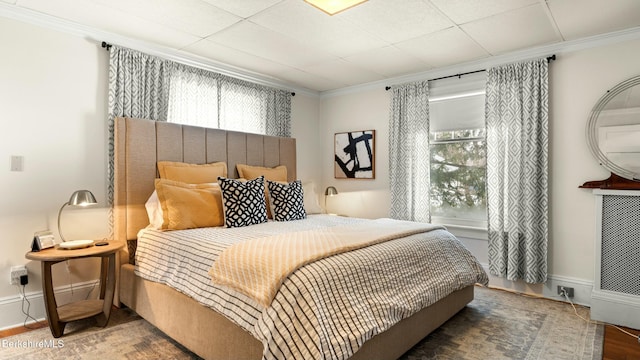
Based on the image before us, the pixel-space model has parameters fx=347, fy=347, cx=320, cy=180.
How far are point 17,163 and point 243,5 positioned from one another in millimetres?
2111

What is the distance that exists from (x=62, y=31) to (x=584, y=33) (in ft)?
14.6

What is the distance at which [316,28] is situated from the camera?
293 centimetres

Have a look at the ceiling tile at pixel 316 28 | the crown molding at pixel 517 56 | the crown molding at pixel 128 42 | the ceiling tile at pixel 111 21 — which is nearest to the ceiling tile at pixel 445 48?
the crown molding at pixel 517 56

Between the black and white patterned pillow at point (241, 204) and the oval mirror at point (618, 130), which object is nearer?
the oval mirror at point (618, 130)

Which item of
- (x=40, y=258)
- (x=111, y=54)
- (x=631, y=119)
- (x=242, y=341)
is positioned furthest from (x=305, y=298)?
(x=631, y=119)

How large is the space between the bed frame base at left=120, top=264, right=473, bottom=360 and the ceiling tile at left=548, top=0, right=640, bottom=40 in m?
2.31

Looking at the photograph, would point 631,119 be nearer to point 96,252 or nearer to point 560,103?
point 560,103

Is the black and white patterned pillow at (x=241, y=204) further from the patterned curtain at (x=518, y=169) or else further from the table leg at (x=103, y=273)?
the patterned curtain at (x=518, y=169)

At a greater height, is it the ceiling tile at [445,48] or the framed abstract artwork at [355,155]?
the ceiling tile at [445,48]

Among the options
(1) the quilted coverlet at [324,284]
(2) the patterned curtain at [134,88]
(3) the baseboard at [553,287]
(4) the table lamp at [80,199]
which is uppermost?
(2) the patterned curtain at [134,88]

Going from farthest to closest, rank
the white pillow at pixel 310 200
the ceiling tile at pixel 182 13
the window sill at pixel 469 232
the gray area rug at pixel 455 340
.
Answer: the white pillow at pixel 310 200 → the window sill at pixel 469 232 → the ceiling tile at pixel 182 13 → the gray area rug at pixel 455 340

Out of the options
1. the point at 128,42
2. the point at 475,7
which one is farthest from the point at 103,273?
the point at 475,7

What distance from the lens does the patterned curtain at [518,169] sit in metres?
3.35

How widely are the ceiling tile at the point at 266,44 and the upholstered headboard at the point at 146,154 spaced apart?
92 centimetres
